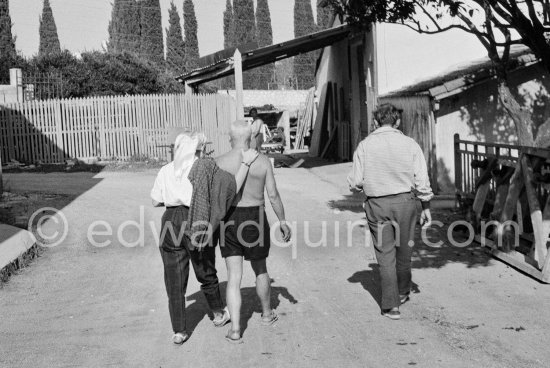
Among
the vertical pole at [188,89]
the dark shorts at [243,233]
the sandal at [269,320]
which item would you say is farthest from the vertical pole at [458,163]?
the vertical pole at [188,89]

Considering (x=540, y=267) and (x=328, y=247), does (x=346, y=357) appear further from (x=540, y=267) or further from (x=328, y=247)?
(x=328, y=247)

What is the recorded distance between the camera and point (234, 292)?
6.26 metres

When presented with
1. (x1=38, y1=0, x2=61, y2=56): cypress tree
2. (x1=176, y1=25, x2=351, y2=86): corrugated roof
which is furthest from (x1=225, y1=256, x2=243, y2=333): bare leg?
(x1=38, y1=0, x2=61, y2=56): cypress tree

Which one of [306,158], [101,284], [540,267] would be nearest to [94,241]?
[101,284]

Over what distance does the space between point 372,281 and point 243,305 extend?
1692mm

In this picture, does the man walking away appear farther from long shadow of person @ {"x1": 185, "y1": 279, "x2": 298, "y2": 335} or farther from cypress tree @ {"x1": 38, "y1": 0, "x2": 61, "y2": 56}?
cypress tree @ {"x1": 38, "y1": 0, "x2": 61, "y2": 56}

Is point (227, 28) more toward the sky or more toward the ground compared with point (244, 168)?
more toward the sky

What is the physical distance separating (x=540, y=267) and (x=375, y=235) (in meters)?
2.41

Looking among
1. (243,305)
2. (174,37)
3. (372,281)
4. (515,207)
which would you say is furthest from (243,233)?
(174,37)

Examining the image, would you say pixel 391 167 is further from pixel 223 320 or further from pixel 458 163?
pixel 458 163

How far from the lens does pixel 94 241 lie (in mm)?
11133

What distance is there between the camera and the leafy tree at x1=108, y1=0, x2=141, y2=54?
5131 centimetres

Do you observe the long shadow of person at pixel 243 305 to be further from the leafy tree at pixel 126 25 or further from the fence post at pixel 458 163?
the leafy tree at pixel 126 25

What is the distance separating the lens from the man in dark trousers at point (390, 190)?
6.93m
